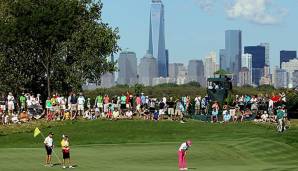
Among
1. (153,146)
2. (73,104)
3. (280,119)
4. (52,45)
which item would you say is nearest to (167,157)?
(153,146)

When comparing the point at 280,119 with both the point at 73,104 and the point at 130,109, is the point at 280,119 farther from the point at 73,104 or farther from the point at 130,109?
the point at 73,104

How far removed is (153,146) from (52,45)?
32306 millimetres

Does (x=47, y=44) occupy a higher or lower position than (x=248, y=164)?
higher

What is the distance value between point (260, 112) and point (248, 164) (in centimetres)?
2144

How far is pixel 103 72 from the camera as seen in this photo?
82.4 metres

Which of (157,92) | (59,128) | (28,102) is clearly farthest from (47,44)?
(157,92)

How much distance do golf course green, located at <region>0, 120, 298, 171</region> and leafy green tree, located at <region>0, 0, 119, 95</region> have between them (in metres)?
19.9

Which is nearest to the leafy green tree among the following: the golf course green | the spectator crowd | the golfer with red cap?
the spectator crowd

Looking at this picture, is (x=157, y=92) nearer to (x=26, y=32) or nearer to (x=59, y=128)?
(x=26, y=32)

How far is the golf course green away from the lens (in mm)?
40000

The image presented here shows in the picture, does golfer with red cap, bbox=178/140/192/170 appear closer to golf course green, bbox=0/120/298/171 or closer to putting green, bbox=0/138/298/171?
putting green, bbox=0/138/298/171

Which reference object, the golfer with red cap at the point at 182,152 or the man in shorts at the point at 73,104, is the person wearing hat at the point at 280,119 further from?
the man in shorts at the point at 73,104

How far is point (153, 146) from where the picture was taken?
4850 cm

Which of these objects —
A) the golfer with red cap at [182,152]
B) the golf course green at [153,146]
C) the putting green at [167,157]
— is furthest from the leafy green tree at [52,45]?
the golfer with red cap at [182,152]
